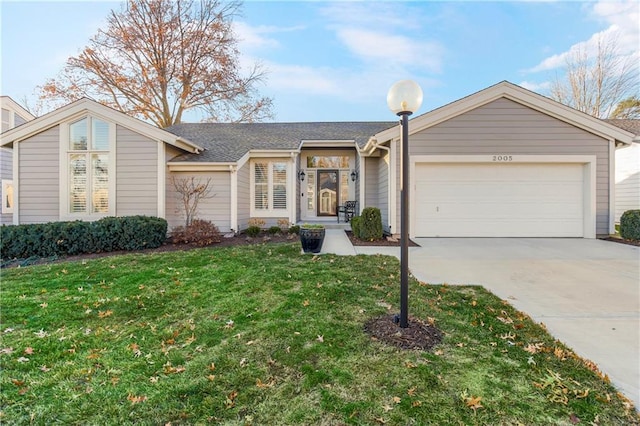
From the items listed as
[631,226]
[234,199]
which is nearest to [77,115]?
[234,199]

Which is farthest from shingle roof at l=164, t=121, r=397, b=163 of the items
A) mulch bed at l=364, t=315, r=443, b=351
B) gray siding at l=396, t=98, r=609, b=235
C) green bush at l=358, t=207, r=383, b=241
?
mulch bed at l=364, t=315, r=443, b=351

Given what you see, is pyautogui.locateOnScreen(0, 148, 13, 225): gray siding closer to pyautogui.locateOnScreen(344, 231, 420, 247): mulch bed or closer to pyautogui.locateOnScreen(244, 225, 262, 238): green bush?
pyautogui.locateOnScreen(244, 225, 262, 238): green bush

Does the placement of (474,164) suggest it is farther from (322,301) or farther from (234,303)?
(234,303)

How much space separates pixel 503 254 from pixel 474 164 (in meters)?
3.14

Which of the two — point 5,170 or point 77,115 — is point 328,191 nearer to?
point 77,115

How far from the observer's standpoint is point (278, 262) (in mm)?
5828

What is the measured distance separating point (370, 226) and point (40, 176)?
986cm

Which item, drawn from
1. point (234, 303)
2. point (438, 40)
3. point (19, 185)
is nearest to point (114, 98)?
point (19, 185)

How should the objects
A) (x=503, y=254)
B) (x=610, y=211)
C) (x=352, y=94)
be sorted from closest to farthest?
1. (x=503, y=254)
2. (x=610, y=211)
3. (x=352, y=94)

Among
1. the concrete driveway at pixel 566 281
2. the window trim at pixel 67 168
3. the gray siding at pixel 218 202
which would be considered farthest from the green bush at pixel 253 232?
the window trim at pixel 67 168

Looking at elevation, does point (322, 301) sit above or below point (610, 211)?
below

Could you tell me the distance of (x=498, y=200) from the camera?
28.3 feet

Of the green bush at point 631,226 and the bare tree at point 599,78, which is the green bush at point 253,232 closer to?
the green bush at point 631,226

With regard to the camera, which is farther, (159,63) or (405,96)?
(159,63)
